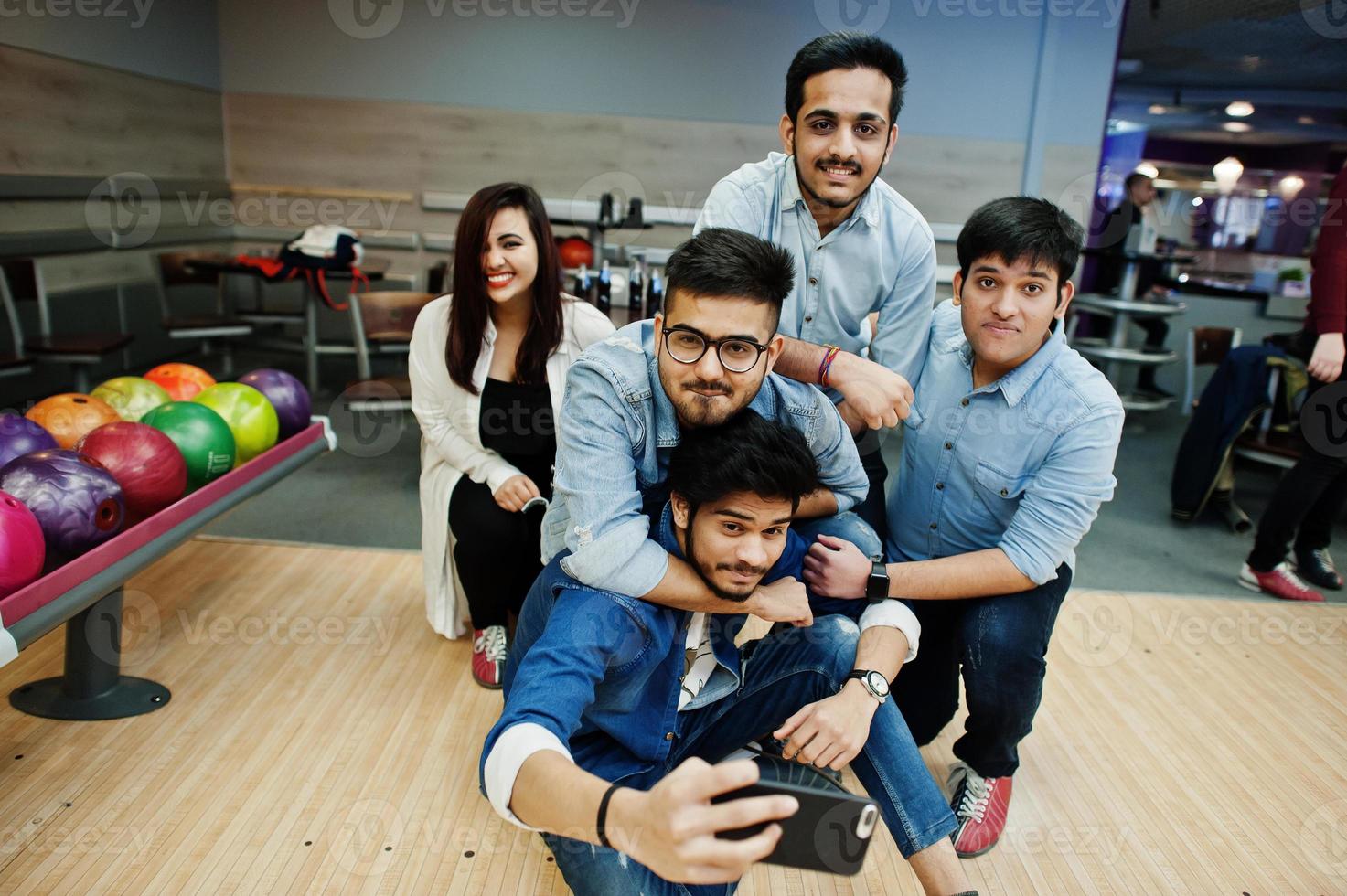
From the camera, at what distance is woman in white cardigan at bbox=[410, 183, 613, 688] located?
2.40 meters

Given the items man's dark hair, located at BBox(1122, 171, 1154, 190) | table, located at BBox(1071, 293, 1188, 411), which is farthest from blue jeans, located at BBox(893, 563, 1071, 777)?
man's dark hair, located at BBox(1122, 171, 1154, 190)

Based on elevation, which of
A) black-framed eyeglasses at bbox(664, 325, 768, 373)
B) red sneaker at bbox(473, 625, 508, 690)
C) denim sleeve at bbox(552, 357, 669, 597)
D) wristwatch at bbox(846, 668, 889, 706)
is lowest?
red sneaker at bbox(473, 625, 508, 690)

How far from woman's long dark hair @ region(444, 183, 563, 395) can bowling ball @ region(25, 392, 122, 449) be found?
0.89 metres

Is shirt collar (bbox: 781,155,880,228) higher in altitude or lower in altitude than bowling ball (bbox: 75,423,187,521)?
higher

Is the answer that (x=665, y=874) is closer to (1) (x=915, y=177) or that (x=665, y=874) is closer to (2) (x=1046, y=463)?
(2) (x=1046, y=463)

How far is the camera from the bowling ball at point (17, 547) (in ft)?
5.60

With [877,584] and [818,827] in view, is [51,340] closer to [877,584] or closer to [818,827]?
[877,584]

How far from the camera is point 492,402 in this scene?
2477 millimetres

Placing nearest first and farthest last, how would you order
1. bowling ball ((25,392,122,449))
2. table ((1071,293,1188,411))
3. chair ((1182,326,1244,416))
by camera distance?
bowling ball ((25,392,122,449)), chair ((1182,326,1244,416)), table ((1071,293,1188,411))

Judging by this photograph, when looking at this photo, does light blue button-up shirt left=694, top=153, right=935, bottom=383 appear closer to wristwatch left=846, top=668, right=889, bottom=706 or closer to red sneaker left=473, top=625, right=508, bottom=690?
wristwatch left=846, top=668, right=889, bottom=706

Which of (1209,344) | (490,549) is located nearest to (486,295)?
(490,549)

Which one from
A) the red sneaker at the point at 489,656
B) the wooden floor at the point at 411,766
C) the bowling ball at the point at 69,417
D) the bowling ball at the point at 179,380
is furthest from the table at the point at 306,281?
the red sneaker at the point at 489,656

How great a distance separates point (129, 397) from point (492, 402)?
41.1 inches

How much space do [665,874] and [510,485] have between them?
4.93 ft
